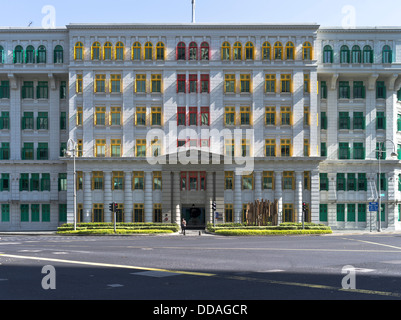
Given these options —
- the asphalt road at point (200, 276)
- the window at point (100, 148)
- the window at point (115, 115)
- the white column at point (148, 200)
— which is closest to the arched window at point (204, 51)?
the window at point (115, 115)

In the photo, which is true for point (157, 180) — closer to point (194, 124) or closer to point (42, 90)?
point (194, 124)

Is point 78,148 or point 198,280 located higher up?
point 78,148

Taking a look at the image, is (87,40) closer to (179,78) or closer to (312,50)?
(179,78)

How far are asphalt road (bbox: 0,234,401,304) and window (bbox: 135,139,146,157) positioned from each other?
33.0 metres

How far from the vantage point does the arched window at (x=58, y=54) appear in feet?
208

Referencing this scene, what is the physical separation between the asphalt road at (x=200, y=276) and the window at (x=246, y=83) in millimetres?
35523

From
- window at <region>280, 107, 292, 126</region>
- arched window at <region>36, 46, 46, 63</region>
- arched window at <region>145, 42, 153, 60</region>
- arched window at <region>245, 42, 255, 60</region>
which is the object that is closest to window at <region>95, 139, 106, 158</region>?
arched window at <region>145, 42, 153, 60</region>

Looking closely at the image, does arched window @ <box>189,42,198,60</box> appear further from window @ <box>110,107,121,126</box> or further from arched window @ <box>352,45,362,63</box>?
arched window @ <box>352,45,362,63</box>

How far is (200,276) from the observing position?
19.1 metres

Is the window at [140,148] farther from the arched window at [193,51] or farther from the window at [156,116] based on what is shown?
the arched window at [193,51]

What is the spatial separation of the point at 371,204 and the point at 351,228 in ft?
20.0
